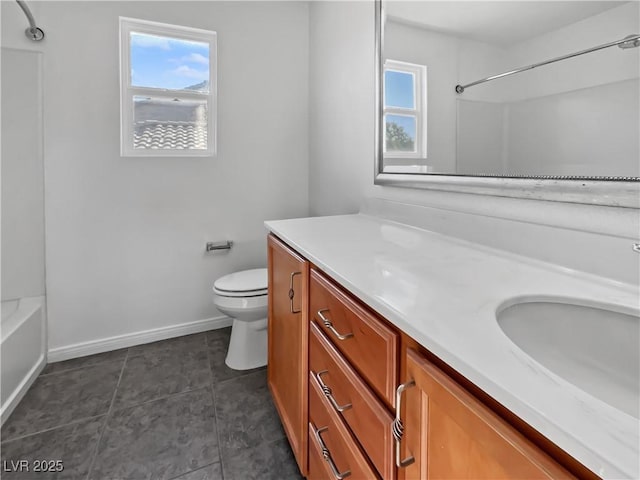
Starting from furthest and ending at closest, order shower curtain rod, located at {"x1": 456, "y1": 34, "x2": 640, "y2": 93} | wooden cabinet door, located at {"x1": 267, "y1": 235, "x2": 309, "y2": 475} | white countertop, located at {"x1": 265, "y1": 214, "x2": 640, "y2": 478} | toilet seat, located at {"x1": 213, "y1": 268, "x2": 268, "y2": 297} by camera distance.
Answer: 1. toilet seat, located at {"x1": 213, "y1": 268, "x2": 268, "y2": 297}
2. wooden cabinet door, located at {"x1": 267, "y1": 235, "x2": 309, "y2": 475}
3. shower curtain rod, located at {"x1": 456, "y1": 34, "x2": 640, "y2": 93}
4. white countertop, located at {"x1": 265, "y1": 214, "x2": 640, "y2": 478}

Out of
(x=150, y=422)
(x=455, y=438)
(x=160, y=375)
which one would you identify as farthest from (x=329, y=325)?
(x=160, y=375)

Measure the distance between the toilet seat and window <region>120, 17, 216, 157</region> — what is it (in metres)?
0.92

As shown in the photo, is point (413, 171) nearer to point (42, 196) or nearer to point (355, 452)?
point (355, 452)

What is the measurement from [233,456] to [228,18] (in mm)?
2556

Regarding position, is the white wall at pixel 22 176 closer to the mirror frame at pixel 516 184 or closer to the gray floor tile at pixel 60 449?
the gray floor tile at pixel 60 449

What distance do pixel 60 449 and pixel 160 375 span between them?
0.55m

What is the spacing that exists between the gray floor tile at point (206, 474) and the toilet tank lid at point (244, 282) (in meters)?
0.82

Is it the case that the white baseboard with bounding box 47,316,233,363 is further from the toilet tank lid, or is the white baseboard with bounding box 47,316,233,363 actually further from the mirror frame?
the mirror frame

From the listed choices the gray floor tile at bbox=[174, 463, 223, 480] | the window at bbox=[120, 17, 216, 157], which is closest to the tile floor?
the gray floor tile at bbox=[174, 463, 223, 480]

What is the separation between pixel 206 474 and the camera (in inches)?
50.0

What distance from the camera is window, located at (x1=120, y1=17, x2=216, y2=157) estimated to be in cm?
209

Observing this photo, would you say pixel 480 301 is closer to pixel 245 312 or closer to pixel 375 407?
pixel 375 407

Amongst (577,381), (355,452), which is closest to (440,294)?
(577,381)

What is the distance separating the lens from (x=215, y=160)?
2.32 meters
